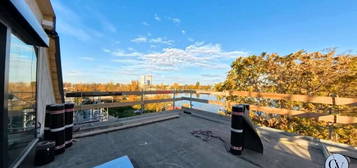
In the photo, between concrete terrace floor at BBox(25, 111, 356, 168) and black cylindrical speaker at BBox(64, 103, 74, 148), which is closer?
concrete terrace floor at BBox(25, 111, 356, 168)

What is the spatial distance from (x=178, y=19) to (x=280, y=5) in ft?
16.0

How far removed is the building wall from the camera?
100 inches

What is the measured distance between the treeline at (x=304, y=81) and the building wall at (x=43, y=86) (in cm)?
638

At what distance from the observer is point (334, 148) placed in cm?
231

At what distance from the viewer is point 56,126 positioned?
2.01m

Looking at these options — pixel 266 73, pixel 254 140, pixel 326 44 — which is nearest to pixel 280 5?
pixel 326 44

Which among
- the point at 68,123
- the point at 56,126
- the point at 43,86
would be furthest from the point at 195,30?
the point at 56,126

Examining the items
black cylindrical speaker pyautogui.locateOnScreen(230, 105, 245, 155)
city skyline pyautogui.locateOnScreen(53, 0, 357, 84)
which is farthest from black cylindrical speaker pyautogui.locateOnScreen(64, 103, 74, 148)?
black cylindrical speaker pyautogui.locateOnScreen(230, 105, 245, 155)

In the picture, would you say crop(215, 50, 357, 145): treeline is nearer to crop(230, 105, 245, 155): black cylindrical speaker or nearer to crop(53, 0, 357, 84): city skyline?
crop(53, 0, 357, 84): city skyline

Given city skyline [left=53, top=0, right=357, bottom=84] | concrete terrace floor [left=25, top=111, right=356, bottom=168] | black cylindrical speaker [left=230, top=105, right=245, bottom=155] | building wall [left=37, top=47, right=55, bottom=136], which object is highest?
city skyline [left=53, top=0, right=357, bottom=84]

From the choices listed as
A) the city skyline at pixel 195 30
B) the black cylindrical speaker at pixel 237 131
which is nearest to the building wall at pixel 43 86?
the city skyline at pixel 195 30

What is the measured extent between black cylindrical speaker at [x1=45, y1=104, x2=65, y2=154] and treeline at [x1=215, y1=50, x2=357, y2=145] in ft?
19.8

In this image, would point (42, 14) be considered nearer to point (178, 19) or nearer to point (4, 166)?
point (4, 166)

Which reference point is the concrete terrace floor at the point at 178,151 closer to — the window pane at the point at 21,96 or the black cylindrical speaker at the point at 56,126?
the black cylindrical speaker at the point at 56,126
